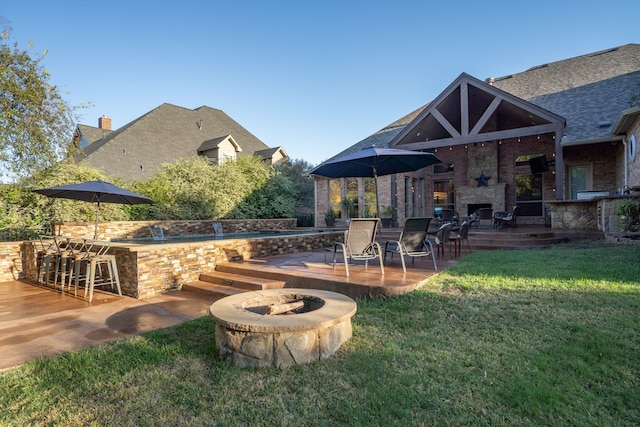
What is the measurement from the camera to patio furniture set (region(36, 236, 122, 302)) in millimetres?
5992

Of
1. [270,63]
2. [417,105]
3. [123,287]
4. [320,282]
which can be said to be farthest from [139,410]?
[417,105]

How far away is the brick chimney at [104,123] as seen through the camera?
2275 centimetres

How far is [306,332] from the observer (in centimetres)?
295

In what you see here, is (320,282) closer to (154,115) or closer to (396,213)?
(396,213)

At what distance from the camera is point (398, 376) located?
2.64m

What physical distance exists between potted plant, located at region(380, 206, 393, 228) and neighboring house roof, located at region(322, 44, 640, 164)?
301cm

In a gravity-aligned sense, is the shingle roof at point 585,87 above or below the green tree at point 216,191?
above

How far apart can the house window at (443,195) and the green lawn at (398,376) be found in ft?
39.1

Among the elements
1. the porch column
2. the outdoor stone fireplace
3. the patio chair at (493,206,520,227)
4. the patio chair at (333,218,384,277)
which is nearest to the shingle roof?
the porch column

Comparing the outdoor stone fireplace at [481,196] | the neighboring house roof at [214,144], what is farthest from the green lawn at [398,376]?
the neighboring house roof at [214,144]

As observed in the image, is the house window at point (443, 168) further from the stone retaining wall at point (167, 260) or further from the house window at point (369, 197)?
the stone retaining wall at point (167, 260)

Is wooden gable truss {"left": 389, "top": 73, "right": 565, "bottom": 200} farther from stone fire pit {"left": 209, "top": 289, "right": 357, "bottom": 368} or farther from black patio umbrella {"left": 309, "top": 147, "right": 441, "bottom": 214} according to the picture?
stone fire pit {"left": 209, "top": 289, "right": 357, "bottom": 368}

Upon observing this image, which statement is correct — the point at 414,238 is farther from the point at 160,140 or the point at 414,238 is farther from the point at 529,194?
the point at 160,140

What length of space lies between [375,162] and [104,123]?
22909mm
